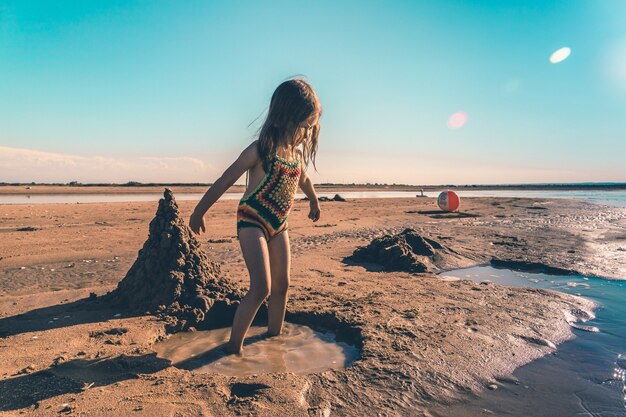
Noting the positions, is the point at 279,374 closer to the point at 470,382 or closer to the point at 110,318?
the point at 470,382

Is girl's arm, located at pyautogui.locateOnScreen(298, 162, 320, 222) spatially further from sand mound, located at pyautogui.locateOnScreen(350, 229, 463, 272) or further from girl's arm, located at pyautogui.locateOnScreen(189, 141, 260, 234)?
sand mound, located at pyautogui.locateOnScreen(350, 229, 463, 272)

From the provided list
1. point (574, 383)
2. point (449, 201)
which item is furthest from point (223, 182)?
point (449, 201)

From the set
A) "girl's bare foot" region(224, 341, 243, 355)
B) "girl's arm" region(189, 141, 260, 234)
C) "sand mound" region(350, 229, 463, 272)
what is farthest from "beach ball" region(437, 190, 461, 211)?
"girl's bare foot" region(224, 341, 243, 355)

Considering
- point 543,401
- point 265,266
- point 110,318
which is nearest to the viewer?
point 543,401

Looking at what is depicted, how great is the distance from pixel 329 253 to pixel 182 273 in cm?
377

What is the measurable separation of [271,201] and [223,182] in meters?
0.39

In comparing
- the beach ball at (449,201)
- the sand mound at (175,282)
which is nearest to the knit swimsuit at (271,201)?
the sand mound at (175,282)

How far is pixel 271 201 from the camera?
319 cm

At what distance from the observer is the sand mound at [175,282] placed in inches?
150

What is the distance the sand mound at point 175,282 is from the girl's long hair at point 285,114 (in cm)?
153

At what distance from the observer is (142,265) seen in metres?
4.15

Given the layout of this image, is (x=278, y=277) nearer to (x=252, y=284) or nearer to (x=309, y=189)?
(x=252, y=284)

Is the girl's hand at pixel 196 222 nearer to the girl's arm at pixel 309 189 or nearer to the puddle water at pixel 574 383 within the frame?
the girl's arm at pixel 309 189

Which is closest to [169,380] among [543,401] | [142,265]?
[142,265]
